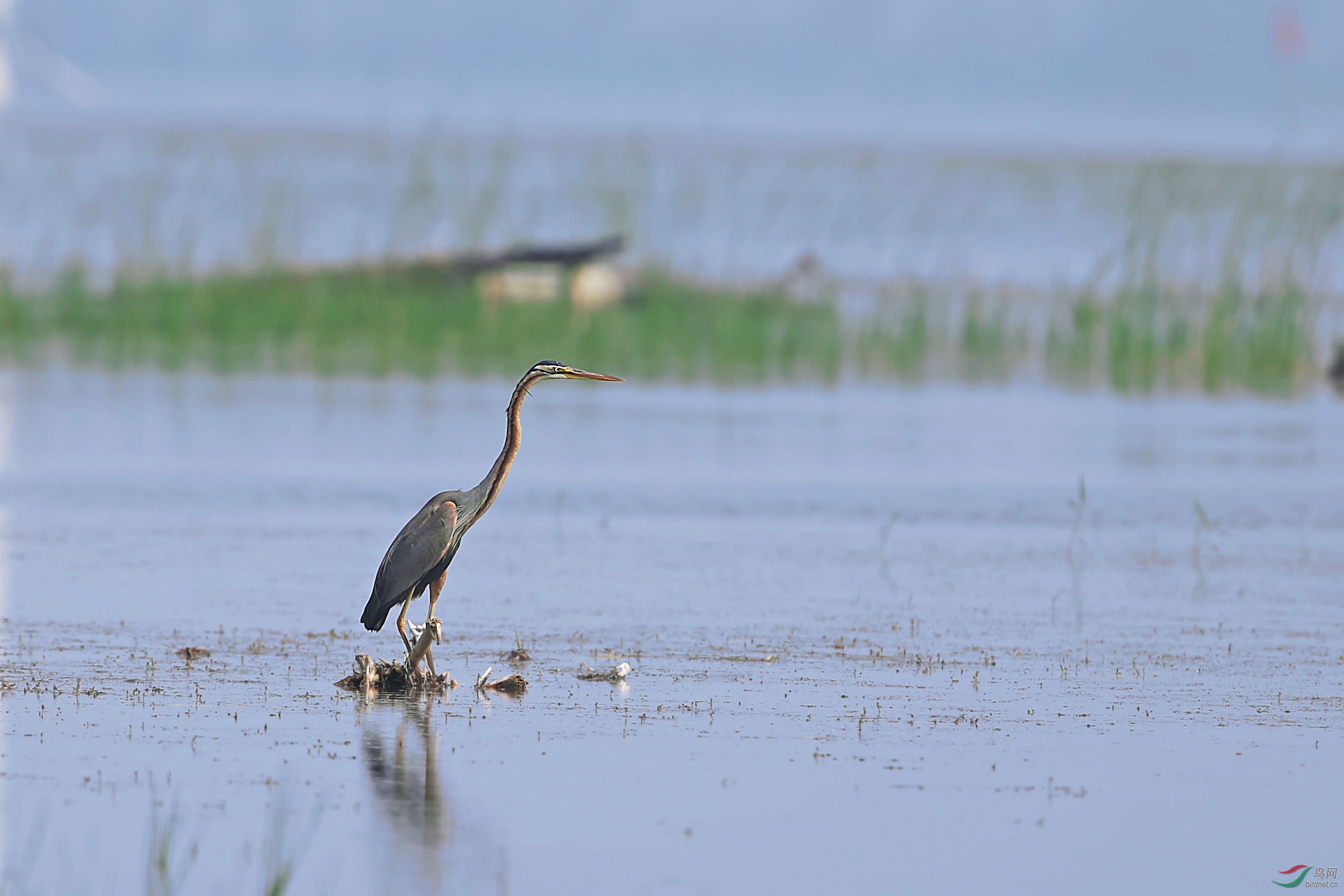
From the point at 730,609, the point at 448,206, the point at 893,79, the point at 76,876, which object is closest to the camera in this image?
the point at 76,876

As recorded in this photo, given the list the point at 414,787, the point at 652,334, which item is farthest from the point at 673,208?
the point at 414,787

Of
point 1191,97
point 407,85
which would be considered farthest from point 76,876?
point 1191,97

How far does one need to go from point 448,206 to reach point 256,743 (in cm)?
2032

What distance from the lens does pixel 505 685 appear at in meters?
7.89

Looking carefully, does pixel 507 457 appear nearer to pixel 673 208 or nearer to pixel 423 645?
pixel 423 645

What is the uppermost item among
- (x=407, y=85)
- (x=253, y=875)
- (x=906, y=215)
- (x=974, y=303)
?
(x=407, y=85)

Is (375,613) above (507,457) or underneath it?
underneath

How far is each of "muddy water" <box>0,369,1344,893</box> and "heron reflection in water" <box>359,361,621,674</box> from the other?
322mm

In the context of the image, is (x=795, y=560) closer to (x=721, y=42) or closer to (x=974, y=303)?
(x=974, y=303)

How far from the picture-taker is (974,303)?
2341 centimetres

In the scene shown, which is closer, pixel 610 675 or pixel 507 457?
pixel 610 675

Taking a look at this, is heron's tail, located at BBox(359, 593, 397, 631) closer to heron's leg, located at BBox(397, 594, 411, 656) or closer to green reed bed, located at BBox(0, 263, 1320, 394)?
heron's leg, located at BBox(397, 594, 411, 656)

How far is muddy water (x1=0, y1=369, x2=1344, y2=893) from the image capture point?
241 inches

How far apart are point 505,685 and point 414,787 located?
1334mm
